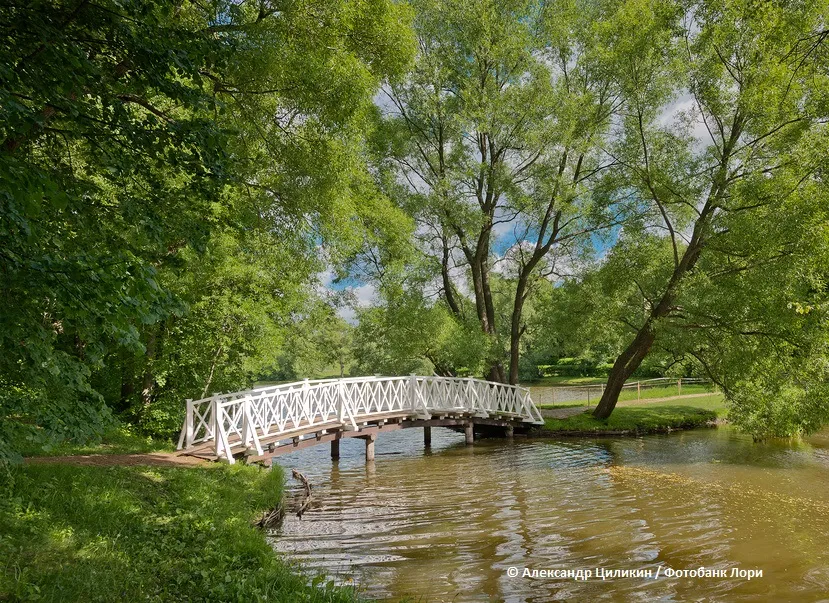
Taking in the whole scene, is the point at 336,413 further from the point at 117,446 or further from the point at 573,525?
the point at 573,525

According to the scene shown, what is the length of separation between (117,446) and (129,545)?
20.6 ft

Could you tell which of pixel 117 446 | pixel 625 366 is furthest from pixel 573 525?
pixel 625 366

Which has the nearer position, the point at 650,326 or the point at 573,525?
the point at 573,525

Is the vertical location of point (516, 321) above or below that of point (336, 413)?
above

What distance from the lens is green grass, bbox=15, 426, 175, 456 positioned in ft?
29.9

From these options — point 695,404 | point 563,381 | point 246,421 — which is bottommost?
point 695,404

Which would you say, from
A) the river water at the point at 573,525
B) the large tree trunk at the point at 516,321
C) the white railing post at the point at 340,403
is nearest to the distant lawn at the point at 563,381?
the large tree trunk at the point at 516,321

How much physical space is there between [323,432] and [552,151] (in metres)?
12.8

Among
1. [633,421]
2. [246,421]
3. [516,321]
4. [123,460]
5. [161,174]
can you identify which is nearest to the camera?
[161,174]

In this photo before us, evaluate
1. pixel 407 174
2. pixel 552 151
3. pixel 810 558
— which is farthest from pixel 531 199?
pixel 810 558

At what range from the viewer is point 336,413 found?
15008mm

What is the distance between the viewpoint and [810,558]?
285 inches

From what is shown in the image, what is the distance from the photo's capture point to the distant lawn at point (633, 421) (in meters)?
20.7

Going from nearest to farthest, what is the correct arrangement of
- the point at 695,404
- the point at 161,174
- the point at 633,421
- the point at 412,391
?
the point at 161,174, the point at 412,391, the point at 633,421, the point at 695,404
